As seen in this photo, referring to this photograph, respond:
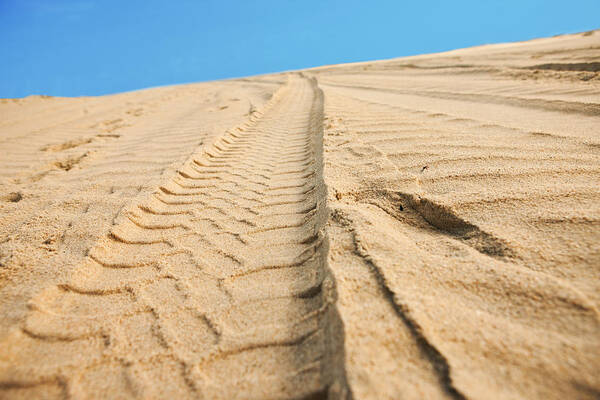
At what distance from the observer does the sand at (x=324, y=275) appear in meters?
0.75

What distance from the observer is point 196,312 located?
41.9 inches

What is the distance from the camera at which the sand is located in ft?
2.45

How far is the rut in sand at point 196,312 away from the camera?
2.73 feet

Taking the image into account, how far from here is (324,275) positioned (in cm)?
108

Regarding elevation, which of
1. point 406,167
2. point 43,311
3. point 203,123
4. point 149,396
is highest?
point 203,123

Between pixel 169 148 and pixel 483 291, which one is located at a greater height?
pixel 169 148

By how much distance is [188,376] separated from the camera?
85 centimetres

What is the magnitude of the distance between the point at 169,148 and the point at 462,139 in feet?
9.21

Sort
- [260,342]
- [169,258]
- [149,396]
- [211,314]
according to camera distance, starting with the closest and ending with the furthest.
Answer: [149,396], [260,342], [211,314], [169,258]

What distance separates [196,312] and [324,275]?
49 centimetres

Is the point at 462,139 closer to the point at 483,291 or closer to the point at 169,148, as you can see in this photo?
the point at 483,291

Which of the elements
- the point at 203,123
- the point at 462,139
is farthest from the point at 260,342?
the point at 203,123

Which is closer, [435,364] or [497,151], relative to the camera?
[435,364]

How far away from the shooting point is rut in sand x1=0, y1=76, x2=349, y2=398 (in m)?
0.83
